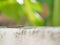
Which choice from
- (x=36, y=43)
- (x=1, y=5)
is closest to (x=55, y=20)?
(x=36, y=43)

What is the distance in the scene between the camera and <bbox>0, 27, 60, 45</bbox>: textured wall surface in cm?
44

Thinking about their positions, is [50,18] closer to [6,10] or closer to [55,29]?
[55,29]

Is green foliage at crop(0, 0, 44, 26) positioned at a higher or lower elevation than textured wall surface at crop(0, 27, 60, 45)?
higher

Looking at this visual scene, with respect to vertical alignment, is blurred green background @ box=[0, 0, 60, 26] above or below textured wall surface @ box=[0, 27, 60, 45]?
above

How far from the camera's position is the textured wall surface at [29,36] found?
0.44 meters

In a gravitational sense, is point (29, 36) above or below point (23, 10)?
below

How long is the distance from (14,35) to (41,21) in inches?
5.4

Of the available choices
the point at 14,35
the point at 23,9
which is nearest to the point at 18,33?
the point at 14,35

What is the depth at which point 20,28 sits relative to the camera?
1.49 feet

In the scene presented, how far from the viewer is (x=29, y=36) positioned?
442 millimetres

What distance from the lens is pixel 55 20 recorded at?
0.49m

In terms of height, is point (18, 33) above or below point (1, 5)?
below

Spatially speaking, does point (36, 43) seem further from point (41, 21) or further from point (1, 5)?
point (1, 5)

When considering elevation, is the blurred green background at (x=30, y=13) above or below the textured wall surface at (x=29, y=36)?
above
